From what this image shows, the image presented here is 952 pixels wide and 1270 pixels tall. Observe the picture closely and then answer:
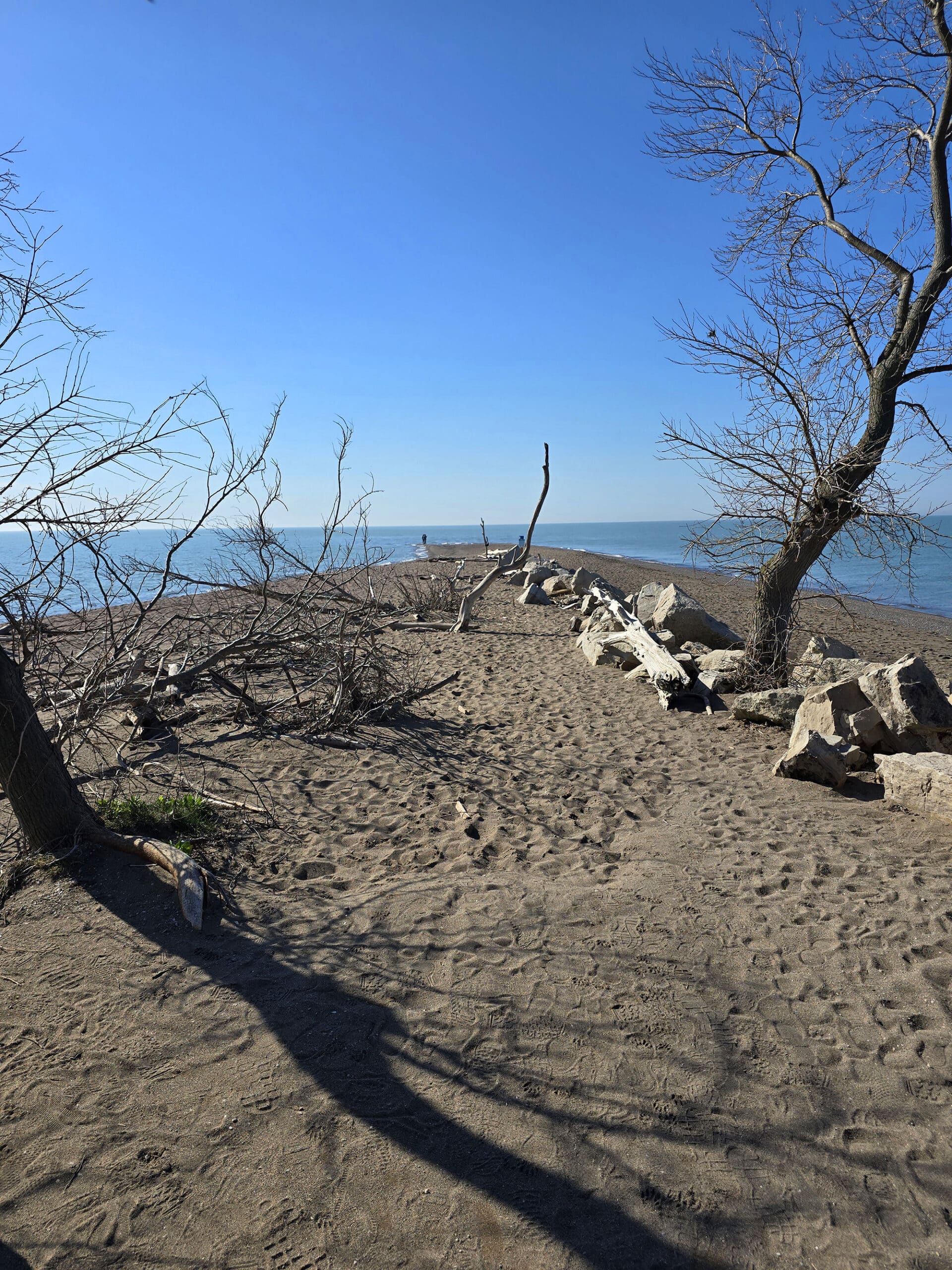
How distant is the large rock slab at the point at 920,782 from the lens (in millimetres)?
5238

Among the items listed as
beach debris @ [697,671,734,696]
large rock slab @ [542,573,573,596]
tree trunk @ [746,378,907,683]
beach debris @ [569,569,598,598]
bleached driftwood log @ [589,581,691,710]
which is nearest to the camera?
tree trunk @ [746,378,907,683]

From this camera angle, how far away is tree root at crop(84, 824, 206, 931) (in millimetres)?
4020

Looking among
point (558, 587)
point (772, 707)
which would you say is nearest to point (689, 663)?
point (772, 707)

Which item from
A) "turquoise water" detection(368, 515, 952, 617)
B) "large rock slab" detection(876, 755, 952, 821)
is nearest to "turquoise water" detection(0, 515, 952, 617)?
"turquoise water" detection(368, 515, 952, 617)

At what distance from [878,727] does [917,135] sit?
7704mm

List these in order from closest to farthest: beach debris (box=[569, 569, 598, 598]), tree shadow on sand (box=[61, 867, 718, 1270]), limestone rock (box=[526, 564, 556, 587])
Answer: tree shadow on sand (box=[61, 867, 718, 1270]) → beach debris (box=[569, 569, 598, 598]) → limestone rock (box=[526, 564, 556, 587])

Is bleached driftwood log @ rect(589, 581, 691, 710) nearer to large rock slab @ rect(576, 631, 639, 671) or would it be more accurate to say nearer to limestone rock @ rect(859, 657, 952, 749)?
large rock slab @ rect(576, 631, 639, 671)

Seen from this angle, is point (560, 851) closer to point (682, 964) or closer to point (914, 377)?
point (682, 964)

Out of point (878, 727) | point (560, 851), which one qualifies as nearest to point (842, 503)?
point (878, 727)

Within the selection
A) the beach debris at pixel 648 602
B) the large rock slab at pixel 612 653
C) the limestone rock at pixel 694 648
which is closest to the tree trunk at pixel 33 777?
the large rock slab at pixel 612 653

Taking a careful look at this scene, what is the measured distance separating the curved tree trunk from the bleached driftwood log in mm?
6232

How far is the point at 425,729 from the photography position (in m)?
7.77

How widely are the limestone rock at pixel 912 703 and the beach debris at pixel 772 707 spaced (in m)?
1.25

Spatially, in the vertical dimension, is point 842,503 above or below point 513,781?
above
